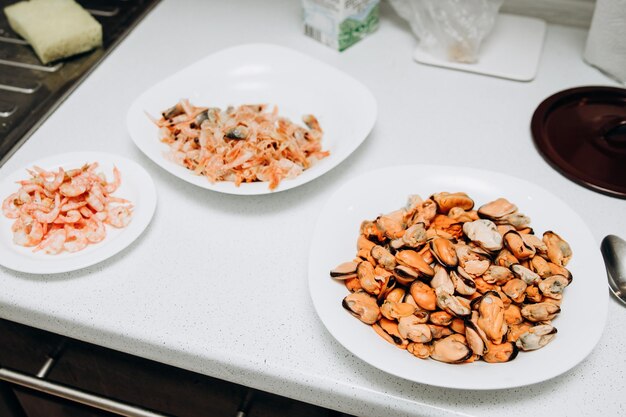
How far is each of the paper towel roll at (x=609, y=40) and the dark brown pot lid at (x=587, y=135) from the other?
0.07 meters

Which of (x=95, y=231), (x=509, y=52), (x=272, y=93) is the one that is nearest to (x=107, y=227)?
(x=95, y=231)

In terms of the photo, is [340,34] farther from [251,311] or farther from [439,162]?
[251,311]

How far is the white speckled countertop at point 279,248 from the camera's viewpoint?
652 millimetres

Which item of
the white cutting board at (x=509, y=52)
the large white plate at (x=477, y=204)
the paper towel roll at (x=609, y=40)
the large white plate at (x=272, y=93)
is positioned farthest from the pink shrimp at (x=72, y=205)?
the paper towel roll at (x=609, y=40)

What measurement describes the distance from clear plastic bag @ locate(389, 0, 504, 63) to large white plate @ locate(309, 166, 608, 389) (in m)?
0.40

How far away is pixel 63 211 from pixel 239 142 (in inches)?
10.9

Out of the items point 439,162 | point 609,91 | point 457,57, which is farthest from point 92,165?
point 609,91

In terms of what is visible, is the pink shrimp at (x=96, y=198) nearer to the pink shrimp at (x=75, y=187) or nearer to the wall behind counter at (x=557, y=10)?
the pink shrimp at (x=75, y=187)

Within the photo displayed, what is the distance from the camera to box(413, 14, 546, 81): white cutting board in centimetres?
111

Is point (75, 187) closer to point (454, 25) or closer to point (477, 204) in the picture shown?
point (477, 204)

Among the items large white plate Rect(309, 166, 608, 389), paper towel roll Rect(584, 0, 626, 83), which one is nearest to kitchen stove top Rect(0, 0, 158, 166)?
large white plate Rect(309, 166, 608, 389)

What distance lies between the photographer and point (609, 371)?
65 cm

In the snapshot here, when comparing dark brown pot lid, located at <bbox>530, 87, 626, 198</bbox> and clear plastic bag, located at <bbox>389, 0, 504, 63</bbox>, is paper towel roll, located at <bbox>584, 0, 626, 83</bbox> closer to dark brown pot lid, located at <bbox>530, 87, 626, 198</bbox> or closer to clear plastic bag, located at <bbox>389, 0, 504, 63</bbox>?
dark brown pot lid, located at <bbox>530, 87, 626, 198</bbox>

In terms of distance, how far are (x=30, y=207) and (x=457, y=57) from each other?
84cm
